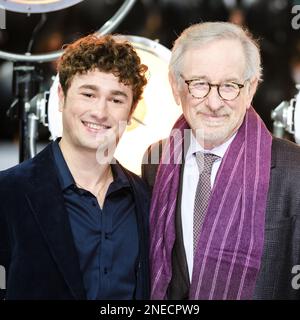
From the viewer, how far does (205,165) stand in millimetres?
1595

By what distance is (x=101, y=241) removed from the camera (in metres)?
1.41

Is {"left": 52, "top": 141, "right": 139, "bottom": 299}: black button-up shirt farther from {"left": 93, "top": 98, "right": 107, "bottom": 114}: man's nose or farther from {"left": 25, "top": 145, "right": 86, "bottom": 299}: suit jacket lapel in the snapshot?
{"left": 93, "top": 98, "right": 107, "bottom": 114}: man's nose

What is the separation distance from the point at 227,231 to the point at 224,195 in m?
0.09

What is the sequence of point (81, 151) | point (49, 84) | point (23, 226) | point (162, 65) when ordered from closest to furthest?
point (23, 226)
point (81, 151)
point (162, 65)
point (49, 84)

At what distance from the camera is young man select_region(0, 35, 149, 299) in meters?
1.37

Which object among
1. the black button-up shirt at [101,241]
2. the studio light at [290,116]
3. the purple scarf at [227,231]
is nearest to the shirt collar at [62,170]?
the black button-up shirt at [101,241]

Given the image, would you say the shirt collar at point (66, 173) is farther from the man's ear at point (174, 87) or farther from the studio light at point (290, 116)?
the studio light at point (290, 116)

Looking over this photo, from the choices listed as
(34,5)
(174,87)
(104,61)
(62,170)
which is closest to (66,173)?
(62,170)

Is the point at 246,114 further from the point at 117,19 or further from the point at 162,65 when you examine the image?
the point at 117,19

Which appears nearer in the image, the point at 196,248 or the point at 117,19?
the point at 196,248

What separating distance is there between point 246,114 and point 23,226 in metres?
0.64

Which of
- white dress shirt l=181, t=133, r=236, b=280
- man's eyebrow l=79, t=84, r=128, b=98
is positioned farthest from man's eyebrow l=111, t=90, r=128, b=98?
white dress shirt l=181, t=133, r=236, b=280

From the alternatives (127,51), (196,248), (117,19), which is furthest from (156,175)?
(117,19)

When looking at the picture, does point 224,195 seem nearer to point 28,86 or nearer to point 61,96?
point 61,96
